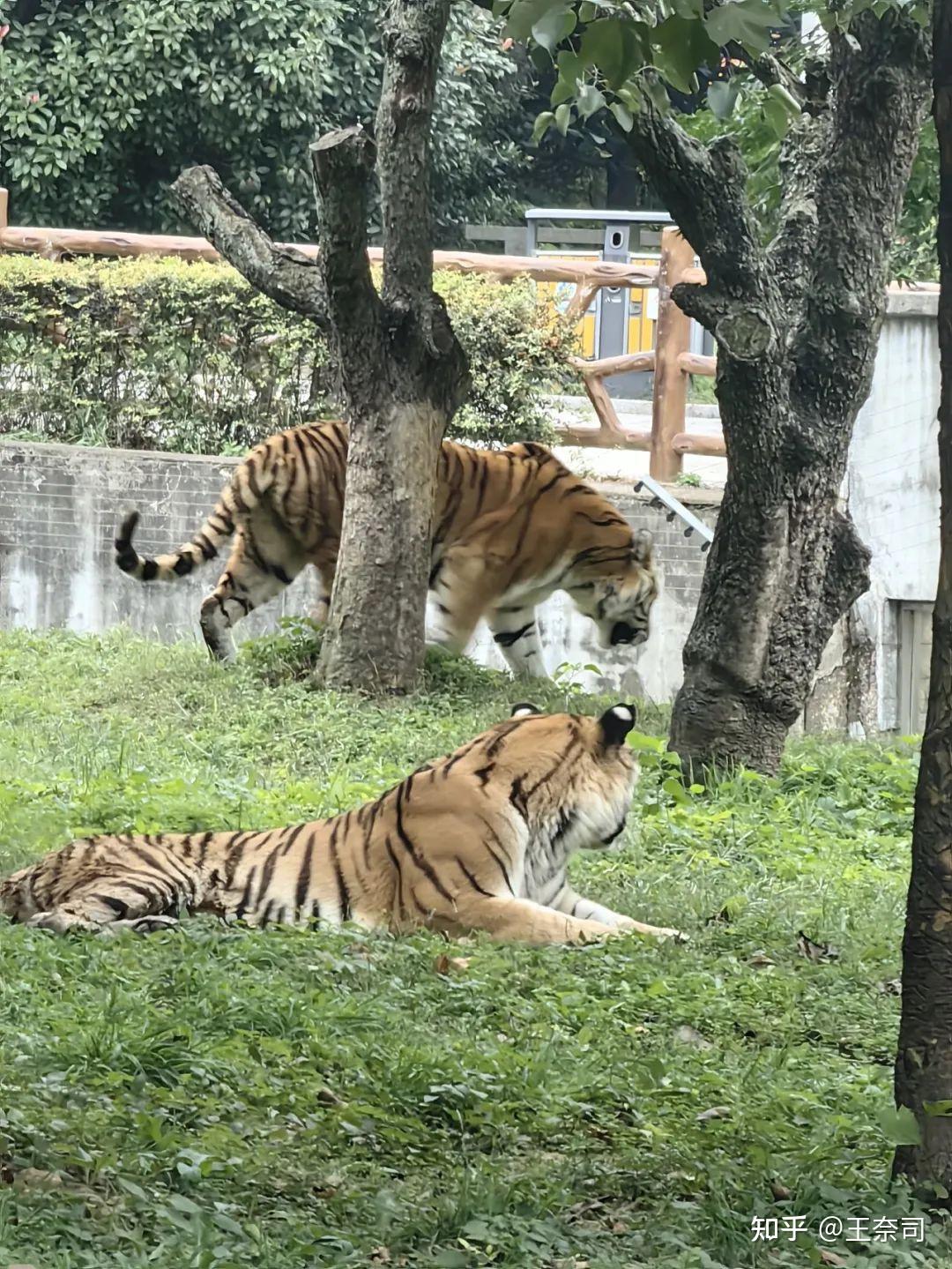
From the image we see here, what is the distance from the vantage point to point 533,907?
212 inches

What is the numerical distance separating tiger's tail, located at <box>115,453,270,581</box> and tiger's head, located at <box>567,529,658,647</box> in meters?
1.96

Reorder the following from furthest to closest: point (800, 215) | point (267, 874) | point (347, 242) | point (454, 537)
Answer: point (454, 537), point (347, 242), point (800, 215), point (267, 874)

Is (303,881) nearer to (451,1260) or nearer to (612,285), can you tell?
(451,1260)

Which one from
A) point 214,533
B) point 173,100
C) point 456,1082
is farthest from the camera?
point 173,100

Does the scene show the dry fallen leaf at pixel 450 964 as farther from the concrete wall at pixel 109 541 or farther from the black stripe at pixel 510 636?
the concrete wall at pixel 109 541

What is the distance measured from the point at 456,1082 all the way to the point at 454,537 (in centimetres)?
674

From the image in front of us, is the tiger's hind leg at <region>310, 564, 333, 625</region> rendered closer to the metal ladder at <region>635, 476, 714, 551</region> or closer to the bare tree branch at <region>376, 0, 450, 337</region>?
the bare tree branch at <region>376, 0, 450, 337</region>

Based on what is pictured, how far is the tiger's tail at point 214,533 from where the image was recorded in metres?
10.4

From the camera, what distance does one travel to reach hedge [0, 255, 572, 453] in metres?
12.8

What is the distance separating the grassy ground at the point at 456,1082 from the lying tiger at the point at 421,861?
0.22 m

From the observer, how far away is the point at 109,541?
40.7 feet

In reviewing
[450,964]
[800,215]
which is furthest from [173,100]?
[450,964]

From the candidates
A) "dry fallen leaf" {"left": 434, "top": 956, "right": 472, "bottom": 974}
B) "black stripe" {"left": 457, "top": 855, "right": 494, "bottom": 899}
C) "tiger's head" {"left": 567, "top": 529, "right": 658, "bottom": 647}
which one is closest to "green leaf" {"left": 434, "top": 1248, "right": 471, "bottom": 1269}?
"dry fallen leaf" {"left": 434, "top": 956, "right": 472, "bottom": 974}

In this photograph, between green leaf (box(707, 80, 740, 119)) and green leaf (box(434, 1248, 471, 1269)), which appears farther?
green leaf (box(707, 80, 740, 119))
